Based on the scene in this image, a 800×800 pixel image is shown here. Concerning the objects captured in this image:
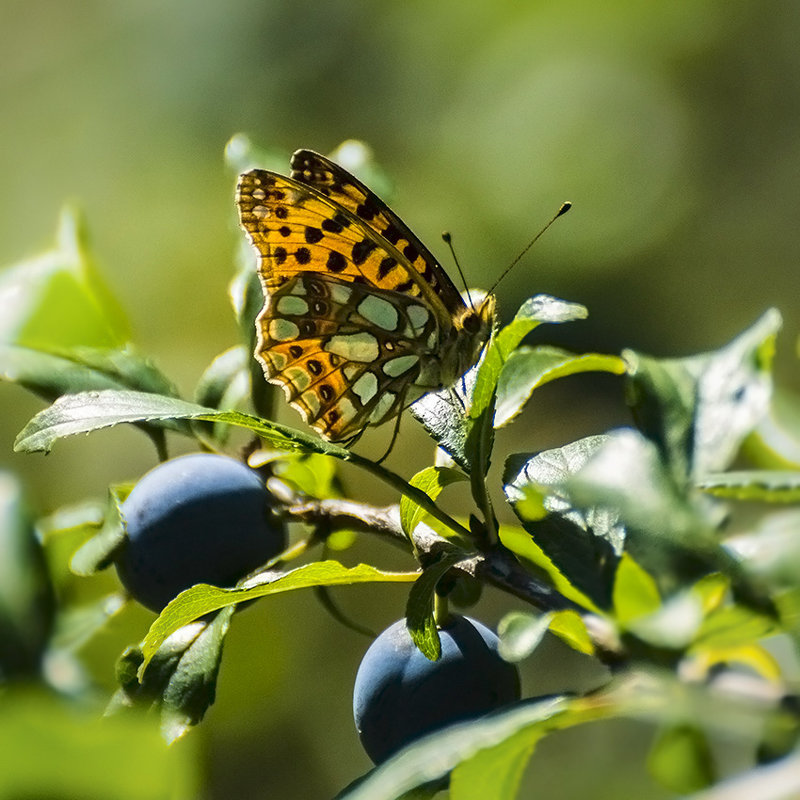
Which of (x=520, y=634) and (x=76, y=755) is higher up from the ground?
(x=76, y=755)

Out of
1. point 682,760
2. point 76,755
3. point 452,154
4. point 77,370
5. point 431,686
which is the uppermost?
point 452,154

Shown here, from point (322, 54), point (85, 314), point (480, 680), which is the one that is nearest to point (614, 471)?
point (480, 680)

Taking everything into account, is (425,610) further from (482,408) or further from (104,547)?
(104,547)

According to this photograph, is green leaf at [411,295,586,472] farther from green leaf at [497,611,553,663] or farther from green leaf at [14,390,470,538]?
green leaf at [497,611,553,663]

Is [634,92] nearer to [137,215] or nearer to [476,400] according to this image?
[137,215]

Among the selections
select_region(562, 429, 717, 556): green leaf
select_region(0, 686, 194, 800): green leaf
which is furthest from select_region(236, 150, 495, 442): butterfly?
select_region(0, 686, 194, 800): green leaf

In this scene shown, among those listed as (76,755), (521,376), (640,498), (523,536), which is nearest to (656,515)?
(640,498)
